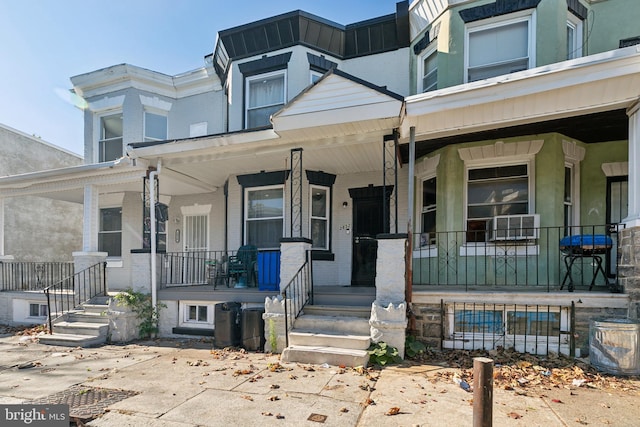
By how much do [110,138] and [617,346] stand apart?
1245 cm

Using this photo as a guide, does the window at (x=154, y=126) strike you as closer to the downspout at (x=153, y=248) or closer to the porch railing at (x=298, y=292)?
the downspout at (x=153, y=248)

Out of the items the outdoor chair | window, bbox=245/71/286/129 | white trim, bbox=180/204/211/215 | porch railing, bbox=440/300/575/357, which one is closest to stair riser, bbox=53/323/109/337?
the outdoor chair

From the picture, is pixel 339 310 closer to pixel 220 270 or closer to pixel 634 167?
pixel 220 270

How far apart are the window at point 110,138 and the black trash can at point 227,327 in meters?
6.90

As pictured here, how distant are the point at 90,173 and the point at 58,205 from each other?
6.67 m

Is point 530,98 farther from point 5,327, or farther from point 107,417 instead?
point 5,327

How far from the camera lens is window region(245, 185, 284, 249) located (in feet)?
28.5

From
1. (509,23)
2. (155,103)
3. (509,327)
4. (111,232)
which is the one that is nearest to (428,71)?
(509,23)

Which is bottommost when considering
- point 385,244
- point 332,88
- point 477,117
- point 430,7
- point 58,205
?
point 385,244

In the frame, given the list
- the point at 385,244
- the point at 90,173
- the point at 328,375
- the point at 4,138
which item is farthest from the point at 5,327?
the point at 385,244

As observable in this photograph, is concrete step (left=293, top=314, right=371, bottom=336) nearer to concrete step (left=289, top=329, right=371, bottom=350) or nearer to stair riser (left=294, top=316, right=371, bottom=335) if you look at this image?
stair riser (left=294, top=316, right=371, bottom=335)

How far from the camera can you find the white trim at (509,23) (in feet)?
22.0

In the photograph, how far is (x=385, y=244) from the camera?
5680mm

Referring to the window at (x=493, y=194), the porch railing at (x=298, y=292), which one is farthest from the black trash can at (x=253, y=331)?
the window at (x=493, y=194)
